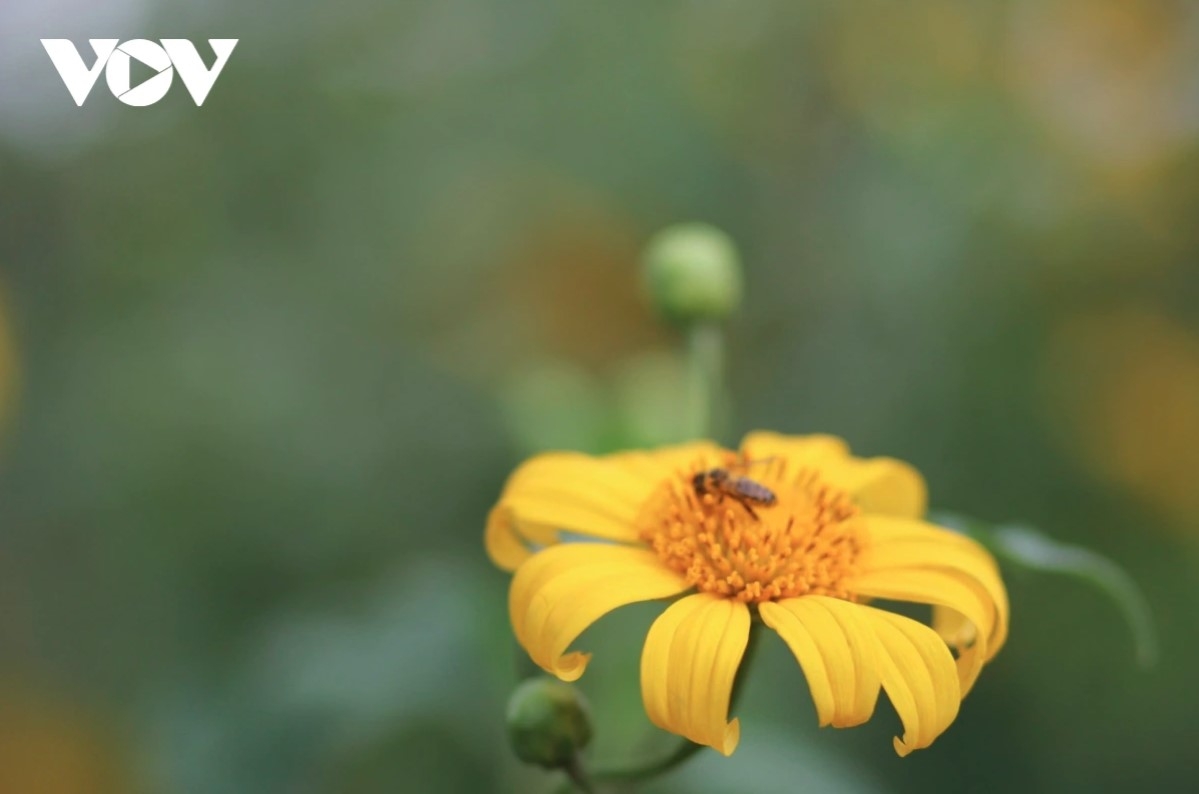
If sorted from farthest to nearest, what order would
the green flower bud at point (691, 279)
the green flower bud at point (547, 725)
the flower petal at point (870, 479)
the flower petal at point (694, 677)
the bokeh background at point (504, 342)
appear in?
1. the bokeh background at point (504, 342)
2. the green flower bud at point (691, 279)
3. the flower petal at point (870, 479)
4. the green flower bud at point (547, 725)
5. the flower petal at point (694, 677)

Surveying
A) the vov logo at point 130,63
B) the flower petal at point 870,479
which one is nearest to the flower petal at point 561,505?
the flower petal at point 870,479

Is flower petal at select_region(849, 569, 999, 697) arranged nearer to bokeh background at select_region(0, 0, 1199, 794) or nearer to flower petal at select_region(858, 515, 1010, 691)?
flower petal at select_region(858, 515, 1010, 691)

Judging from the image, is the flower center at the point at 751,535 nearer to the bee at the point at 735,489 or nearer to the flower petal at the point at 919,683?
the bee at the point at 735,489

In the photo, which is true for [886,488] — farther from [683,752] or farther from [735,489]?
[683,752]

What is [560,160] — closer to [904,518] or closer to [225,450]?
[225,450]

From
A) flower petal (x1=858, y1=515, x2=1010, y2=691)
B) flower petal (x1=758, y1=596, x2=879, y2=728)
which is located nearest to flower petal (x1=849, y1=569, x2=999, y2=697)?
flower petal (x1=858, y1=515, x2=1010, y2=691)

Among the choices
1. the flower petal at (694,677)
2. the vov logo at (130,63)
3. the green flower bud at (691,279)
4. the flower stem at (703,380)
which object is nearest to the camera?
the flower petal at (694,677)

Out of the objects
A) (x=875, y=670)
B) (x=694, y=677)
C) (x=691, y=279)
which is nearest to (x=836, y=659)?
(x=875, y=670)
